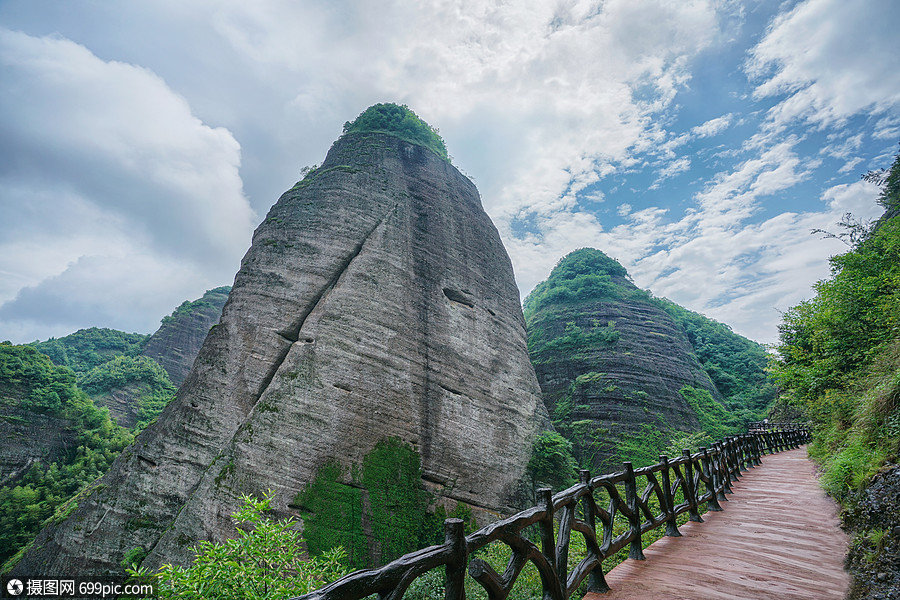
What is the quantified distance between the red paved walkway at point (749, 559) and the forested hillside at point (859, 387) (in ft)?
1.17

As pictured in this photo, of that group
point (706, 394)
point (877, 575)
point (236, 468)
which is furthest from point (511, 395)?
point (706, 394)

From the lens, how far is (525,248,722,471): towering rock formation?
21547mm

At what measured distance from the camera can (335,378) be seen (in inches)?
471

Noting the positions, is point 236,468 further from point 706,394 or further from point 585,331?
point 706,394

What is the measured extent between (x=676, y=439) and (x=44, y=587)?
24.6 meters

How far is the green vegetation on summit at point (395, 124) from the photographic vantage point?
20797 millimetres

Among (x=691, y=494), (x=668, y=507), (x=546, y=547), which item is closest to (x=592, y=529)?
(x=546, y=547)

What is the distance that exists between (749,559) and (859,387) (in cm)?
720

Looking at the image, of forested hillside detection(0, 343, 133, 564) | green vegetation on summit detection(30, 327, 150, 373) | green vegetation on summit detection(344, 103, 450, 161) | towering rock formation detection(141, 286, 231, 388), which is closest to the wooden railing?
green vegetation on summit detection(344, 103, 450, 161)

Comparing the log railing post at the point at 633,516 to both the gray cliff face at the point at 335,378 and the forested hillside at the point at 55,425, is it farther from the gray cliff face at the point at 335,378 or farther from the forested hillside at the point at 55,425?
the forested hillside at the point at 55,425

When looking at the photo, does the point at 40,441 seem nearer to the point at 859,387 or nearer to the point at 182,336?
the point at 182,336

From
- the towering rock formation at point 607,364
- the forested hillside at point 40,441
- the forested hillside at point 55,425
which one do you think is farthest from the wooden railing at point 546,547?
the forested hillside at point 40,441

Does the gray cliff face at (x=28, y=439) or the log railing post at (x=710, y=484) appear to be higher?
the gray cliff face at (x=28, y=439)

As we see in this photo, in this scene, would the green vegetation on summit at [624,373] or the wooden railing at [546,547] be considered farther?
the green vegetation on summit at [624,373]
